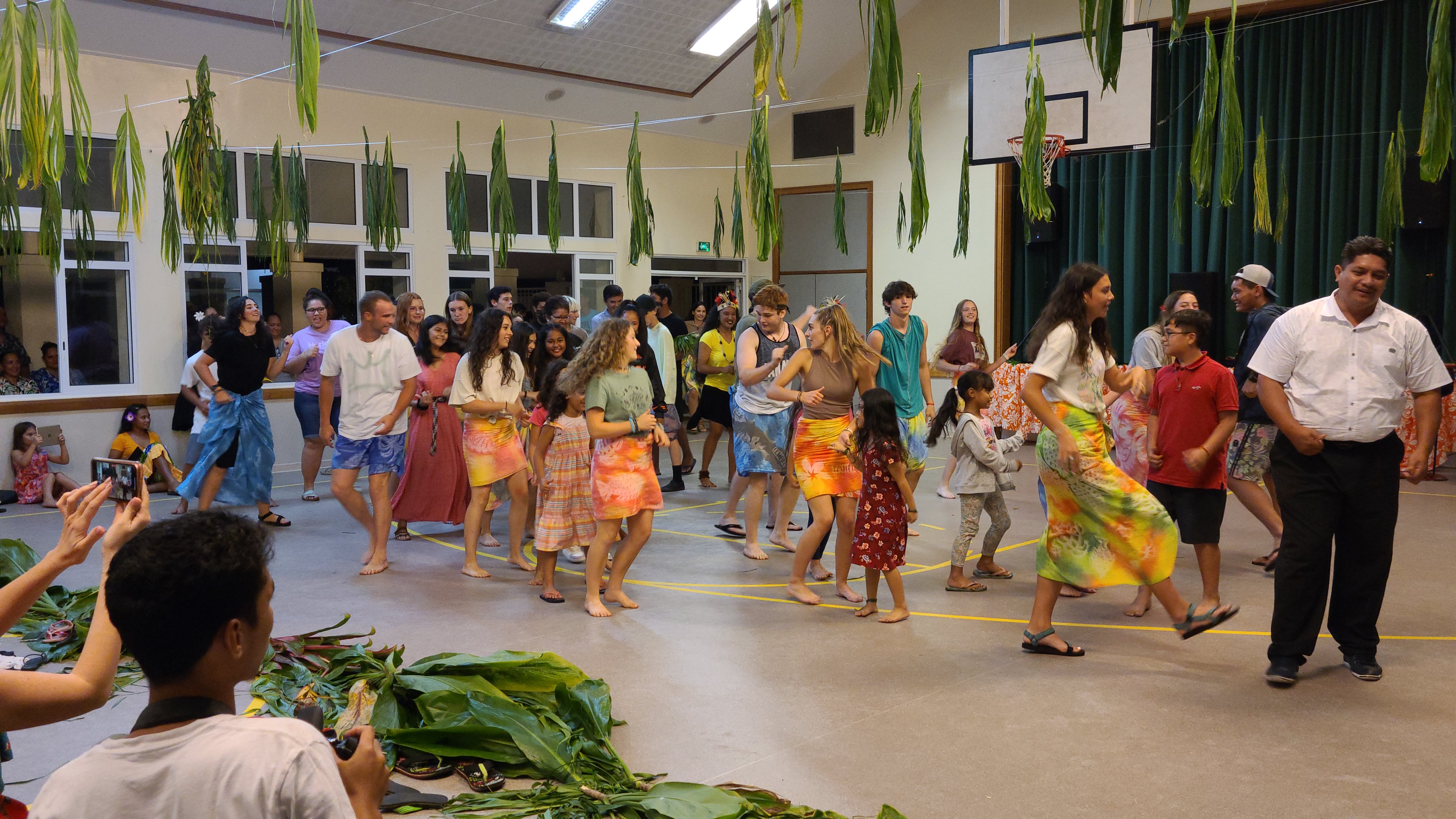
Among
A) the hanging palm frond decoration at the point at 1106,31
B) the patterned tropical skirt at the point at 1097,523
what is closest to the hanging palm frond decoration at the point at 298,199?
the patterned tropical skirt at the point at 1097,523

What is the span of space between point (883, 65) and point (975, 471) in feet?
8.09

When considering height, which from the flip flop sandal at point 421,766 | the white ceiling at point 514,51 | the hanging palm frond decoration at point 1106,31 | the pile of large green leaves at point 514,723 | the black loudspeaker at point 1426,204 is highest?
the white ceiling at point 514,51

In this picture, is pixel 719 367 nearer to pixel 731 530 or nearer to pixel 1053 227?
pixel 731 530

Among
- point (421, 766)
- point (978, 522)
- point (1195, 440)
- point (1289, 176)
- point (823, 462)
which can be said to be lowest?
point (421, 766)

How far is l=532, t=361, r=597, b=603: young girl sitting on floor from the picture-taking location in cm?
545

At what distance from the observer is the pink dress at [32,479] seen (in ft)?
28.4

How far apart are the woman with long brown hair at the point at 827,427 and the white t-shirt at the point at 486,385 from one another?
5.29 feet

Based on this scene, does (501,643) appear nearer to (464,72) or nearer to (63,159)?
(63,159)

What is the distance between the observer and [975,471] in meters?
5.50

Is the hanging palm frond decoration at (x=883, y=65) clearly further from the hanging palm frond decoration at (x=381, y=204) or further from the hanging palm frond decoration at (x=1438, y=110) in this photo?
the hanging palm frond decoration at (x=381, y=204)

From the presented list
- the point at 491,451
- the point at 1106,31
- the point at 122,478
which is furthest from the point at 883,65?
the point at 491,451

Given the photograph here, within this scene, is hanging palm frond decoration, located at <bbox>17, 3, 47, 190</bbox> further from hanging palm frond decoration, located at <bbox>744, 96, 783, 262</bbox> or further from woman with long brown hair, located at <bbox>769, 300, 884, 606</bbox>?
woman with long brown hair, located at <bbox>769, 300, 884, 606</bbox>

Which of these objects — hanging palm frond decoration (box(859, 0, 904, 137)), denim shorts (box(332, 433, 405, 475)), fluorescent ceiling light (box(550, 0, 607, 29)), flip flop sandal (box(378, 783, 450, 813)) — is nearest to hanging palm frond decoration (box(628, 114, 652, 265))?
denim shorts (box(332, 433, 405, 475))

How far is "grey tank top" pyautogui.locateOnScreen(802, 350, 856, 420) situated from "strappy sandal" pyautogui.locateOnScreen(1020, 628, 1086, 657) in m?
1.40
